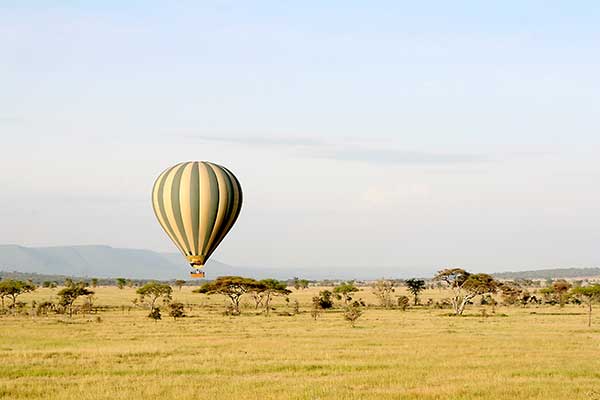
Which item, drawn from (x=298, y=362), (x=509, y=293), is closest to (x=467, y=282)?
(x=509, y=293)

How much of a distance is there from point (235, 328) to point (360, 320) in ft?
46.5

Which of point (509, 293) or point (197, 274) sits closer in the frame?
point (197, 274)

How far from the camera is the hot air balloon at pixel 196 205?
1879 inches

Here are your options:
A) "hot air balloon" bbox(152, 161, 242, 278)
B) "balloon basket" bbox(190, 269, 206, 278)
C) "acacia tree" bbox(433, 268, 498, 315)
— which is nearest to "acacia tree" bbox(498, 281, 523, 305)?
"acacia tree" bbox(433, 268, 498, 315)

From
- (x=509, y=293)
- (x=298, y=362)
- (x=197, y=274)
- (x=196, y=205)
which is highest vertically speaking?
(x=196, y=205)

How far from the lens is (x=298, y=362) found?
120ft

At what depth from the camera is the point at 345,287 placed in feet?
417

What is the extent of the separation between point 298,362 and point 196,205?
13853 millimetres

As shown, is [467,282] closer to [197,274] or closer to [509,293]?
[509,293]

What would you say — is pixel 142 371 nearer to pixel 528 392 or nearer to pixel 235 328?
pixel 528 392

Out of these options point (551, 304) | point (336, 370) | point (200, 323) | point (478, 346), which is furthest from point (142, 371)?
point (551, 304)

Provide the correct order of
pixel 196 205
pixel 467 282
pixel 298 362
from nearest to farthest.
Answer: pixel 298 362
pixel 196 205
pixel 467 282

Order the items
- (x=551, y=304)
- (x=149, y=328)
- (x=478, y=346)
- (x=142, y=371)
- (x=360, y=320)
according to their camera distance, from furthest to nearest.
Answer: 1. (x=551, y=304)
2. (x=360, y=320)
3. (x=149, y=328)
4. (x=478, y=346)
5. (x=142, y=371)

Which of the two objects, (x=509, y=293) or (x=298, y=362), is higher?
(x=509, y=293)
